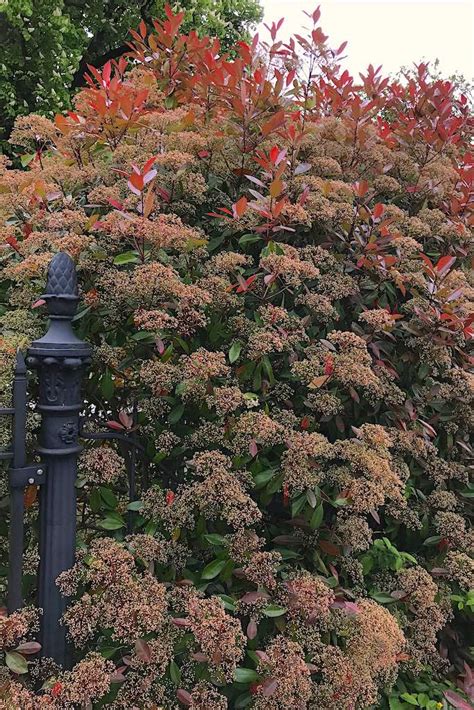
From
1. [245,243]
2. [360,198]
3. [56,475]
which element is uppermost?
[360,198]

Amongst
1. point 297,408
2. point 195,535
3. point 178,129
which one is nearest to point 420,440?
point 297,408

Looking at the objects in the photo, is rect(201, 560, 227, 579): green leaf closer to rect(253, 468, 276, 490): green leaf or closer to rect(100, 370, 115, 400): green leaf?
rect(253, 468, 276, 490): green leaf

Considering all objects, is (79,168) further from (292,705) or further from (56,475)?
(292,705)

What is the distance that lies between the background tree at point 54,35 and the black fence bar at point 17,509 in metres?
6.82

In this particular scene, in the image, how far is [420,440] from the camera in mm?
2068

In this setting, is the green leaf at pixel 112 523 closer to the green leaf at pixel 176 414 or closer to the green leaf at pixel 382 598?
the green leaf at pixel 176 414

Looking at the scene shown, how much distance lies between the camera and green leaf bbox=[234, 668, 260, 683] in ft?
5.20

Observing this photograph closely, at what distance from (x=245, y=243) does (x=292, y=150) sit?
0.51m

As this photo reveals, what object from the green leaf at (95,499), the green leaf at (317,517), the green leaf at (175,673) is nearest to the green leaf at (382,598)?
the green leaf at (317,517)

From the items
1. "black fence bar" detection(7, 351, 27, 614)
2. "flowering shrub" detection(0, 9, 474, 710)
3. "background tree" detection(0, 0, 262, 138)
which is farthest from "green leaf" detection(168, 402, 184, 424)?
"background tree" detection(0, 0, 262, 138)

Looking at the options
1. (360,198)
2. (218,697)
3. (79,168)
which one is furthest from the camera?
(360,198)

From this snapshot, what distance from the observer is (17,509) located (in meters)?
1.59

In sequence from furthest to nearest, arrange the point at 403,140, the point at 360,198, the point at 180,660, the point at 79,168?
the point at 403,140 < the point at 360,198 < the point at 79,168 < the point at 180,660

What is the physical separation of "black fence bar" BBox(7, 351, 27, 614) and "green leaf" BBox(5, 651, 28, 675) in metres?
0.13
